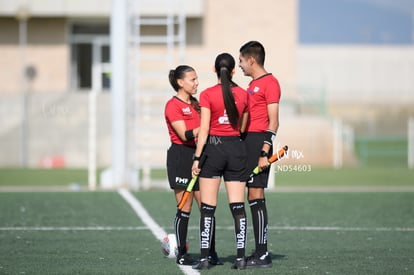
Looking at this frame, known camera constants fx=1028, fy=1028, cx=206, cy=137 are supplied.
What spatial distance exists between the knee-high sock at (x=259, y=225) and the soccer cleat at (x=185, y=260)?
72cm

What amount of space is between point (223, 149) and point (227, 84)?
26.5 inches

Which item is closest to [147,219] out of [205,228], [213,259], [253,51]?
[213,259]

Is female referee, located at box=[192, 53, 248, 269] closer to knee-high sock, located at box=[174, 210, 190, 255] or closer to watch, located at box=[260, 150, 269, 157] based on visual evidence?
watch, located at box=[260, 150, 269, 157]

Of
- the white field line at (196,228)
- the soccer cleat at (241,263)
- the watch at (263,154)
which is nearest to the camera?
the soccer cleat at (241,263)

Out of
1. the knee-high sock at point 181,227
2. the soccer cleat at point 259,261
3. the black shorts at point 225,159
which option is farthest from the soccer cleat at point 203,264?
the black shorts at point 225,159

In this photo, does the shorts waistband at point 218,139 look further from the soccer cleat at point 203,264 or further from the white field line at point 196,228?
the white field line at point 196,228

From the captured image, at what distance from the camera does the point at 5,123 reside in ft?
125

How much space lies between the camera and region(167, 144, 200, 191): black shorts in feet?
36.0

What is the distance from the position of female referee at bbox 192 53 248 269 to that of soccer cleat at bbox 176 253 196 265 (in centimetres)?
36

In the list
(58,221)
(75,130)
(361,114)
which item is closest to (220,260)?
(58,221)

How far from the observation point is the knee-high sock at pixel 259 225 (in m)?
10.7

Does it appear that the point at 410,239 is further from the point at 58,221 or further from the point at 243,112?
the point at 58,221

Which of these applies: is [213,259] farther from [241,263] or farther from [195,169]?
[195,169]

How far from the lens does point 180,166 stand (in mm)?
10961
